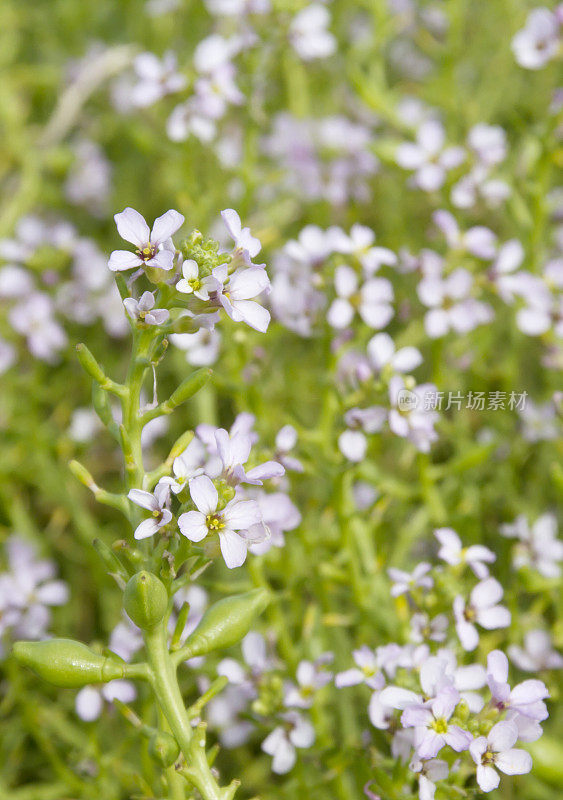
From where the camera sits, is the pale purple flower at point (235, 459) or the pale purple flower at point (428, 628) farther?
the pale purple flower at point (428, 628)

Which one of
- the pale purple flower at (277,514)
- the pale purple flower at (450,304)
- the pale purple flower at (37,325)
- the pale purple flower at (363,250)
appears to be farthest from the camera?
the pale purple flower at (37,325)

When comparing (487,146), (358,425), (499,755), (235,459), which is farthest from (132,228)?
(487,146)

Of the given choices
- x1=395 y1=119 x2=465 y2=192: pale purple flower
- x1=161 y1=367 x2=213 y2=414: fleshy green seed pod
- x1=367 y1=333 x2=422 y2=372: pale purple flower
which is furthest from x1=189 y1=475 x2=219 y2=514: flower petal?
x1=395 y1=119 x2=465 y2=192: pale purple flower

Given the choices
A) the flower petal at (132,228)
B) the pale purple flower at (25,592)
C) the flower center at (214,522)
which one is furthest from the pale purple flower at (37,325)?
the flower center at (214,522)

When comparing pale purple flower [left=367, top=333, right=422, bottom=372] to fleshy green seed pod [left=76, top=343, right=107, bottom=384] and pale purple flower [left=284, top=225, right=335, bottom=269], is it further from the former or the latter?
A: fleshy green seed pod [left=76, top=343, right=107, bottom=384]

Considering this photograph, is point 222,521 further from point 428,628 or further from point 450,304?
point 450,304

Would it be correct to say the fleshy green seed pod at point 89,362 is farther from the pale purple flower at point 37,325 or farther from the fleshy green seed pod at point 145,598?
the pale purple flower at point 37,325
